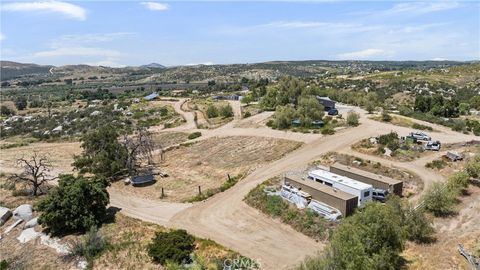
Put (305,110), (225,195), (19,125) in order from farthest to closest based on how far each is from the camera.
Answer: (19,125), (305,110), (225,195)

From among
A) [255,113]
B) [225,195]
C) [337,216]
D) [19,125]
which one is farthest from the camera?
[19,125]

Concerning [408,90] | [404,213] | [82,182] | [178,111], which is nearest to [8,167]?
[82,182]

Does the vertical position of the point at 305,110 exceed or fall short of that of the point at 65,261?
it exceeds it

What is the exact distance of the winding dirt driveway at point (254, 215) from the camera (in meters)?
25.7

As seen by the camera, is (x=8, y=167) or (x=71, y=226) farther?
(x=8, y=167)

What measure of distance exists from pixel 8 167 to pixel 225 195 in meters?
32.7

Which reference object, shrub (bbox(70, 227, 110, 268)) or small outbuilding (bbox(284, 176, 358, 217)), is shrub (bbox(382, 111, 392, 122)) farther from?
shrub (bbox(70, 227, 110, 268))

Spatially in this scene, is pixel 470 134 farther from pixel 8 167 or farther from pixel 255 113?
pixel 8 167

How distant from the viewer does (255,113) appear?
225ft

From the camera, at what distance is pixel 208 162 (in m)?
45.5

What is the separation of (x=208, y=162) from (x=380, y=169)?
736 inches

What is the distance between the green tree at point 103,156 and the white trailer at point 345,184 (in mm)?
21330

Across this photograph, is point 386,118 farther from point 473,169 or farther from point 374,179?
point 374,179

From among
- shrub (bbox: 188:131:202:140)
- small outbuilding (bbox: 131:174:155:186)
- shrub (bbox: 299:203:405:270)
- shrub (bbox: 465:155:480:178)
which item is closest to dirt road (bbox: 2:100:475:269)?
shrub (bbox: 465:155:480:178)
